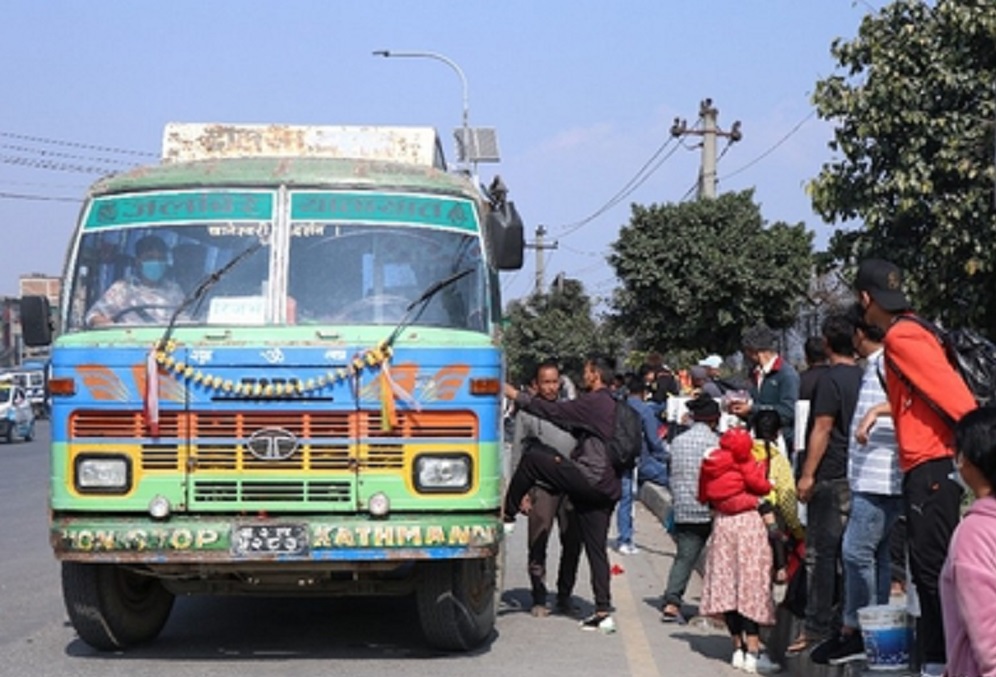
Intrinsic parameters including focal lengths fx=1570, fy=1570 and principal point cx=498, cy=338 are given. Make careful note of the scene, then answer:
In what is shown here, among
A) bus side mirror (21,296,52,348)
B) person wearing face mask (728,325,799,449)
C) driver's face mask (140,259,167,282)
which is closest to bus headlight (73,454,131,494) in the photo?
driver's face mask (140,259,167,282)

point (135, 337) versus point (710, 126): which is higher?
point (710, 126)

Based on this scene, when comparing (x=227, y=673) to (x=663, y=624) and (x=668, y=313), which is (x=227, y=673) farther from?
(x=668, y=313)

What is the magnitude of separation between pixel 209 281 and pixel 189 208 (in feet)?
1.55

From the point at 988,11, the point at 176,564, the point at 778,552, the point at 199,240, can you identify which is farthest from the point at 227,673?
the point at 988,11

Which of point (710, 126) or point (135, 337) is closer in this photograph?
point (135, 337)

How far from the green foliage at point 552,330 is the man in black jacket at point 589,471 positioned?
1381 inches

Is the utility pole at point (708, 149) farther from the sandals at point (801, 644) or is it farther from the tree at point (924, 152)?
Result: the sandals at point (801, 644)

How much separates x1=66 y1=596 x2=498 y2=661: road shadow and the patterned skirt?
1508 mm

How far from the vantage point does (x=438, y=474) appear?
831 centimetres

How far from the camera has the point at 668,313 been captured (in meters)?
28.6

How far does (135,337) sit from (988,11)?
8912 mm

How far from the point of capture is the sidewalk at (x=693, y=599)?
25.2 ft

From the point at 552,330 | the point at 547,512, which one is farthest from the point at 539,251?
the point at 547,512

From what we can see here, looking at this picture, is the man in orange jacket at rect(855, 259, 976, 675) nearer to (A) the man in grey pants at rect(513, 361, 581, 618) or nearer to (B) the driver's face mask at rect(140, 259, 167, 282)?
(A) the man in grey pants at rect(513, 361, 581, 618)
